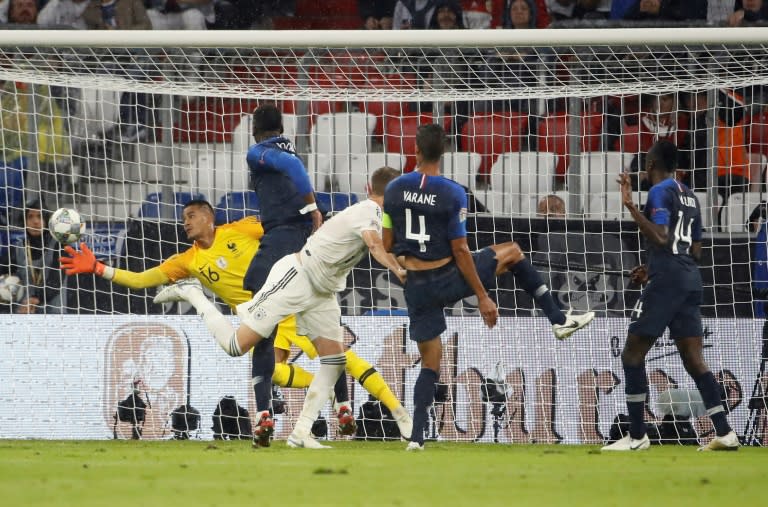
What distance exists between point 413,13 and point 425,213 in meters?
7.47

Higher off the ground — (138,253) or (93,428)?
(138,253)

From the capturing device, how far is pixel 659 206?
8320mm

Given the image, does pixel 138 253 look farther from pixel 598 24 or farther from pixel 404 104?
pixel 598 24

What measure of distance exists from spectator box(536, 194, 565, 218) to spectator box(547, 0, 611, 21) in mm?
3982

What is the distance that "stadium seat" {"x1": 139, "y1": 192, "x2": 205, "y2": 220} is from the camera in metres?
11.8

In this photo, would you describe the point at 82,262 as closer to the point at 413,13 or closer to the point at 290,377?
the point at 290,377

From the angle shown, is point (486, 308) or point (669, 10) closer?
point (486, 308)

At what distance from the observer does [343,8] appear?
15.5m

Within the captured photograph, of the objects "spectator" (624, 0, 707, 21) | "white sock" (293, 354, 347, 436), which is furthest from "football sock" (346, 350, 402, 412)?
"spectator" (624, 0, 707, 21)

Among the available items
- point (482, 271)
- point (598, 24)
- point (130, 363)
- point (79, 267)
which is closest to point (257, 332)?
point (482, 271)

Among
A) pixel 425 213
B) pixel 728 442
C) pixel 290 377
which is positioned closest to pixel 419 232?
pixel 425 213

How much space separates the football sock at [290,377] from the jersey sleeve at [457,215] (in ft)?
7.10

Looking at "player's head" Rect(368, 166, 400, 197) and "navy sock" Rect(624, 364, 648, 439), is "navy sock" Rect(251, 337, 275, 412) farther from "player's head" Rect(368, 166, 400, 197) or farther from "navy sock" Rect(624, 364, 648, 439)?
"navy sock" Rect(624, 364, 648, 439)

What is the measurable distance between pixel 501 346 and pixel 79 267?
3.31 meters
